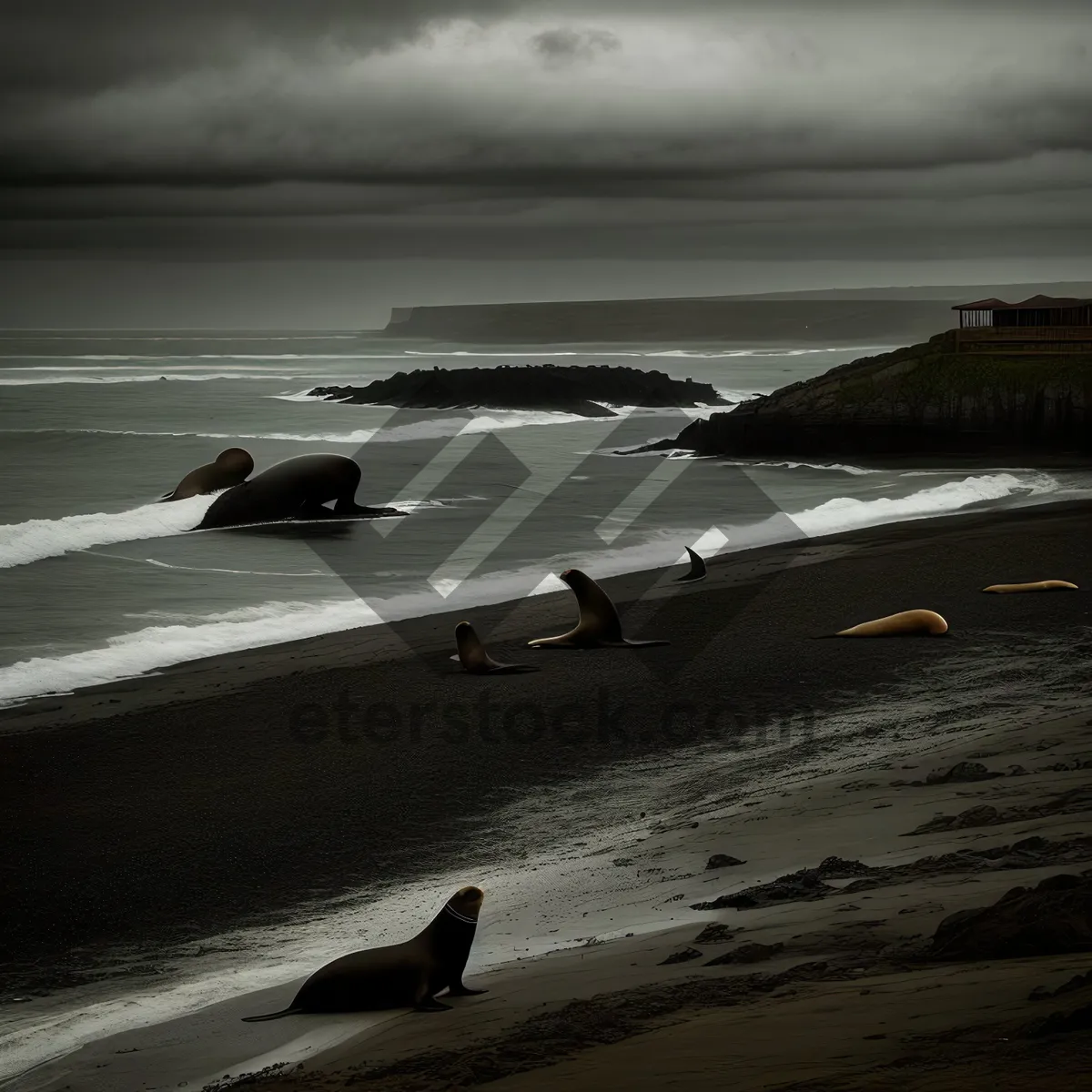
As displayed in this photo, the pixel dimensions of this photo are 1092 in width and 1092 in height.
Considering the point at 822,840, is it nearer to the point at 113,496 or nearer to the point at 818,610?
the point at 818,610

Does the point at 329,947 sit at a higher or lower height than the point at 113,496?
lower

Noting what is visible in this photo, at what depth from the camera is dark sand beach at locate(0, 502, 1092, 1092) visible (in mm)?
3891

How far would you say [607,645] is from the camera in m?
12.3

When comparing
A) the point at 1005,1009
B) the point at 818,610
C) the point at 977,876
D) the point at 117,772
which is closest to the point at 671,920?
the point at 977,876

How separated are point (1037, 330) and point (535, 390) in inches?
1243

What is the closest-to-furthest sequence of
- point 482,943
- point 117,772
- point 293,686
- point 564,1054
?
1. point 564,1054
2. point 482,943
3. point 117,772
4. point 293,686

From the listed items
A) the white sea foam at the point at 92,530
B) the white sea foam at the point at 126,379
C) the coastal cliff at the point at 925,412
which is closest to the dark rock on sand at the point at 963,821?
the white sea foam at the point at 92,530

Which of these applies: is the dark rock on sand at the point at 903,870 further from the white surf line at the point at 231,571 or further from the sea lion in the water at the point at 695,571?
the white surf line at the point at 231,571

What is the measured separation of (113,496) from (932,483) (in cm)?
1865

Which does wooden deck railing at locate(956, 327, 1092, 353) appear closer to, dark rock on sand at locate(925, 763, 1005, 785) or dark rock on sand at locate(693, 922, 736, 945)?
dark rock on sand at locate(925, 763, 1005, 785)

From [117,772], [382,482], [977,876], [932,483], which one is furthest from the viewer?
[382,482]

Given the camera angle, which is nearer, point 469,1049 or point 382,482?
point 469,1049

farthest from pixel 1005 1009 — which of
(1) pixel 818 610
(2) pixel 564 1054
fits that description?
(1) pixel 818 610

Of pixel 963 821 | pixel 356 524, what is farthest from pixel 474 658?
pixel 356 524
